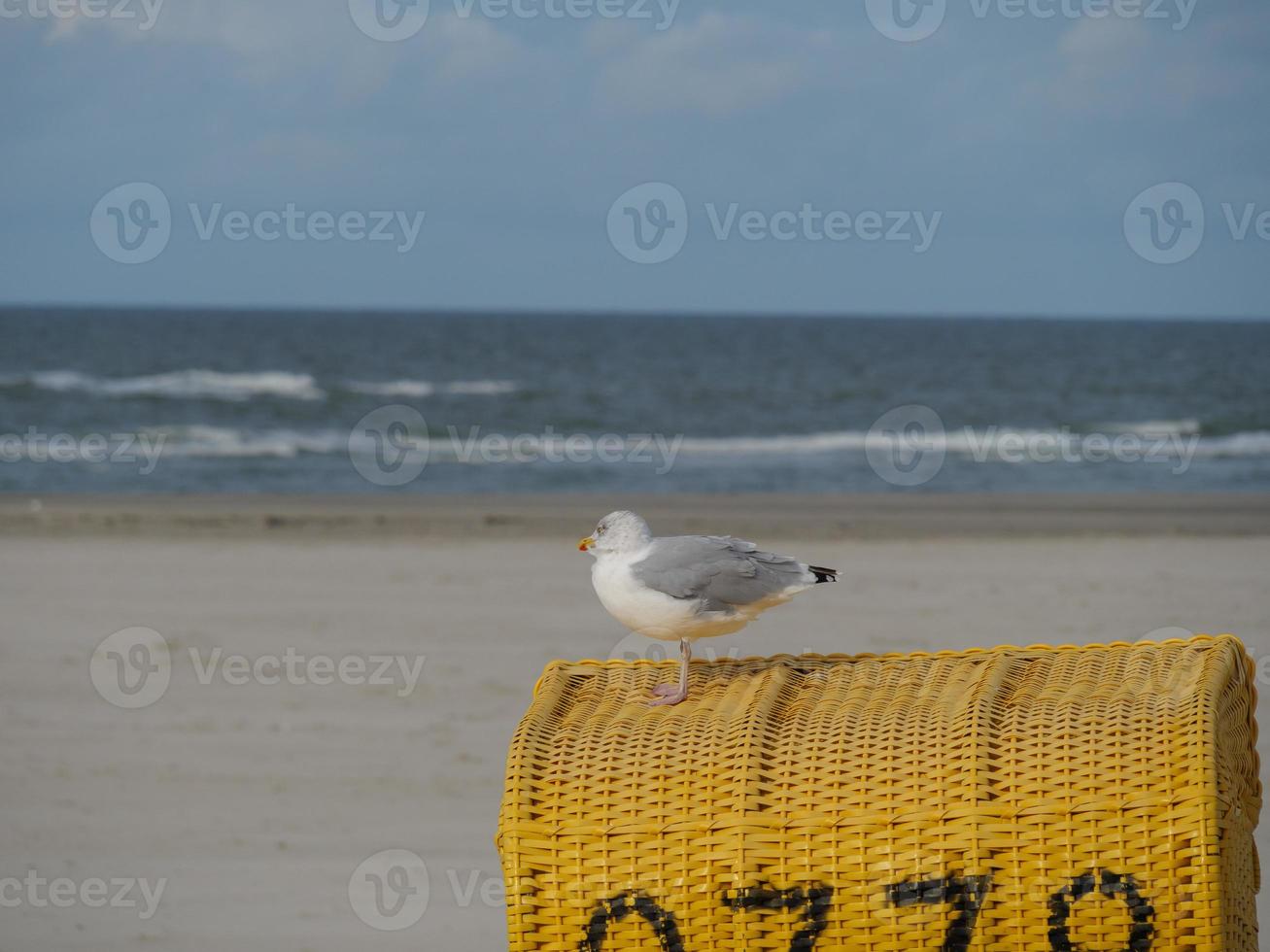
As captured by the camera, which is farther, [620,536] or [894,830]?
[620,536]

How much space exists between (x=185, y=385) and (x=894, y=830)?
86.7ft

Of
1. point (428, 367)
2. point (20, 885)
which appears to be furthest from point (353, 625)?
point (428, 367)

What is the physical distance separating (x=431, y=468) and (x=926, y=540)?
31.5 feet

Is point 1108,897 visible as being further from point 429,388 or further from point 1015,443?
point 429,388

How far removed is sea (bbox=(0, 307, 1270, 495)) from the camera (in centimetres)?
1831

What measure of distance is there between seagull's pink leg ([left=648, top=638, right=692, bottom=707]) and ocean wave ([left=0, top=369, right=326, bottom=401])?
23238mm

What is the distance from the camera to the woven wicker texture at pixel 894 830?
2346mm

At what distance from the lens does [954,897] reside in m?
2.37

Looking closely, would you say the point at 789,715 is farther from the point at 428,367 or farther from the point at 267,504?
the point at 428,367

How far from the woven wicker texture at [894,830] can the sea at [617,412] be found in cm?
1440

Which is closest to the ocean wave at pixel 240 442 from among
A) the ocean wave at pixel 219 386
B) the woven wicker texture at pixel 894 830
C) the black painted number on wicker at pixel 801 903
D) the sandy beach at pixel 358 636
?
the ocean wave at pixel 219 386

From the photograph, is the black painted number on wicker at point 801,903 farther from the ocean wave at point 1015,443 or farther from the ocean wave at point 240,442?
the ocean wave at point 1015,443


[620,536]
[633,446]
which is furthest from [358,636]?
[633,446]

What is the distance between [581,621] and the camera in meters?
7.79
